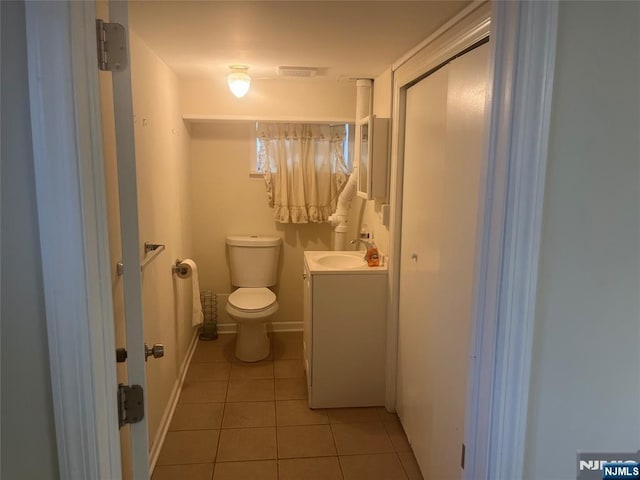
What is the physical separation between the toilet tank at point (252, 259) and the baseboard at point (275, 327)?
452mm

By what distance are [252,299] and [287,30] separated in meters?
2.05

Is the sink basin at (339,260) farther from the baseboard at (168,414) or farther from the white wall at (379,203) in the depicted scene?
the baseboard at (168,414)

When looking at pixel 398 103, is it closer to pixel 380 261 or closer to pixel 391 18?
pixel 391 18

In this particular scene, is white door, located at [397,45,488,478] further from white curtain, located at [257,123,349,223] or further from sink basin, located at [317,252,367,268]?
white curtain, located at [257,123,349,223]

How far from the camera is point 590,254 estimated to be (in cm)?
93

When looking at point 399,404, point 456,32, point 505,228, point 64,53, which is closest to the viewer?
point 64,53

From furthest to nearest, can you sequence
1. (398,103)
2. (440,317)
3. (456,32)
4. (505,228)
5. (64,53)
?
(398,103)
(440,317)
(456,32)
(505,228)
(64,53)

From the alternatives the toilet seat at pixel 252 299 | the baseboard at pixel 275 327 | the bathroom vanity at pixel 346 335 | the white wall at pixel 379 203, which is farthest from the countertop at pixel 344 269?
the baseboard at pixel 275 327

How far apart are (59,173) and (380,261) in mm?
2220

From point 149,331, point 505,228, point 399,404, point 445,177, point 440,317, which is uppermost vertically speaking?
point 445,177

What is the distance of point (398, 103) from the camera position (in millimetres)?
2500

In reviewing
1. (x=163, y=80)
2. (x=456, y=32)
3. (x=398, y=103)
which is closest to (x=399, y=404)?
(x=398, y=103)

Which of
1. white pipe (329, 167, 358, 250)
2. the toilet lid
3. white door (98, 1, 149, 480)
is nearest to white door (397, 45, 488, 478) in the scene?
white pipe (329, 167, 358, 250)

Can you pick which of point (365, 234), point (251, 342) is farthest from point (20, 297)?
point (251, 342)
